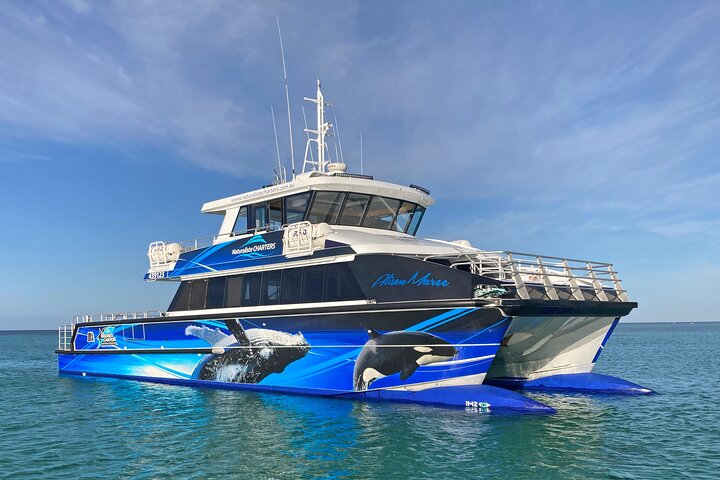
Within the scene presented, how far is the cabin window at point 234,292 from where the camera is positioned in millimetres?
13859

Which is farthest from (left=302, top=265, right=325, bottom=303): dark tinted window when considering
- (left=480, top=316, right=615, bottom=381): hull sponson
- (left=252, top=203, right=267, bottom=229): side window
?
(left=480, top=316, right=615, bottom=381): hull sponson

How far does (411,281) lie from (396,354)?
54.4 inches

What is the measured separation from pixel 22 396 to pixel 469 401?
11.7 meters

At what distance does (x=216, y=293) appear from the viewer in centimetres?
1449

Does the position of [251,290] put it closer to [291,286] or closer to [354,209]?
[291,286]

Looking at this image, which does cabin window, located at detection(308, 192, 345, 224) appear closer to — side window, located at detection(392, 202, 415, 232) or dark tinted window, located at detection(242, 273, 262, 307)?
side window, located at detection(392, 202, 415, 232)

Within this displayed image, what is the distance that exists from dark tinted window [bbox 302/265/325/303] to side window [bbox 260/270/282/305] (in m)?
0.84

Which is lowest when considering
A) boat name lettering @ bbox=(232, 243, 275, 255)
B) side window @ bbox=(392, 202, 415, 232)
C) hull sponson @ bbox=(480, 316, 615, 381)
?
hull sponson @ bbox=(480, 316, 615, 381)

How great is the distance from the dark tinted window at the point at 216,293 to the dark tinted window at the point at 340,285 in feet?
11.9

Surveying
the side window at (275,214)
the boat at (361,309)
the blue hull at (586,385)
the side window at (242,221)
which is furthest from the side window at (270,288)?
the blue hull at (586,385)

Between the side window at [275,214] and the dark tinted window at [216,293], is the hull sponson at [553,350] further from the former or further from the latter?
the dark tinted window at [216,293]

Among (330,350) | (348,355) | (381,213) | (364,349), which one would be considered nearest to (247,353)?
(330,350)

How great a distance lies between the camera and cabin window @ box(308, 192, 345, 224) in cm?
1323

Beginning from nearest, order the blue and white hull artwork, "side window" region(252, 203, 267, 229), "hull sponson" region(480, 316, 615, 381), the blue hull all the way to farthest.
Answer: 1. the blue and white hull artwork
2. "hull sponson" region(480, 316, 615, 381)
3. the blue hull
4. "side window" region(252, 203, 267, 229)
